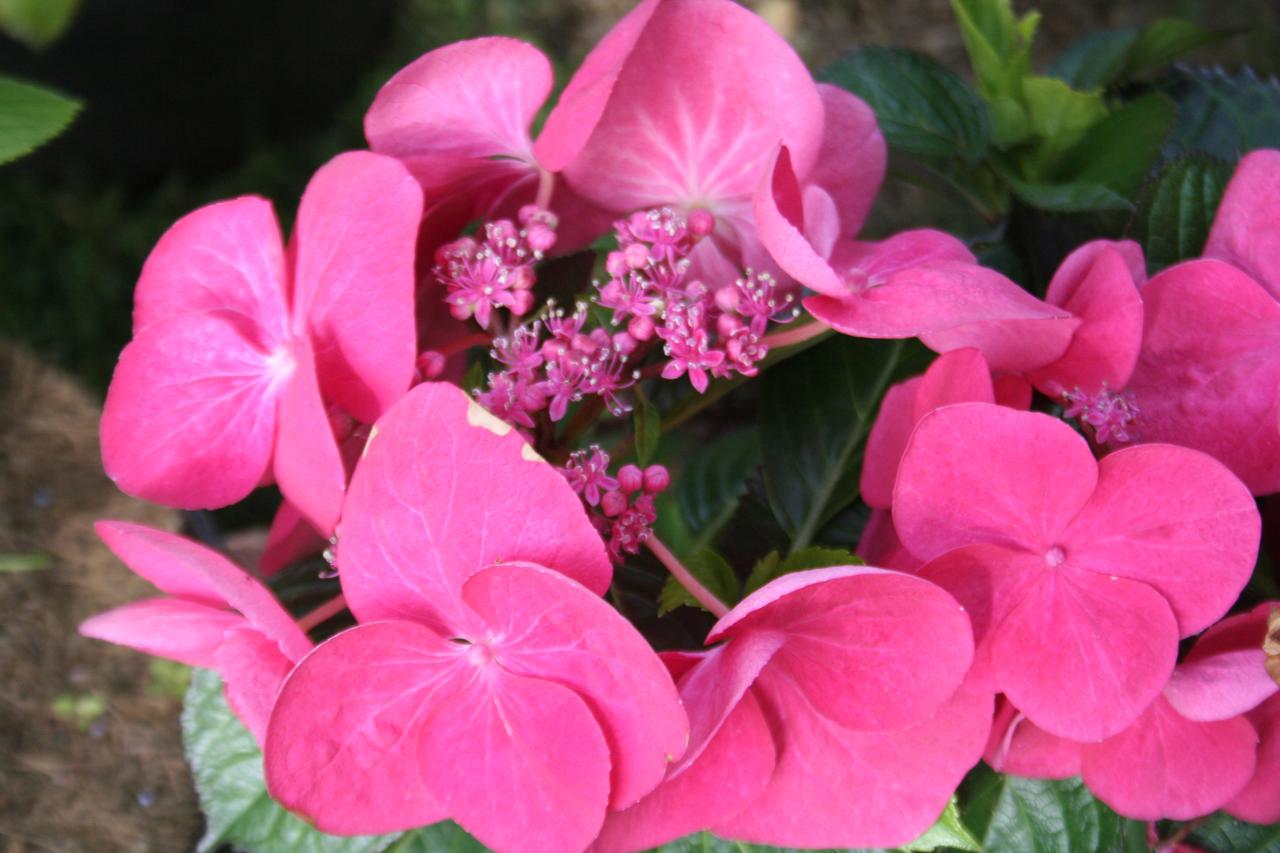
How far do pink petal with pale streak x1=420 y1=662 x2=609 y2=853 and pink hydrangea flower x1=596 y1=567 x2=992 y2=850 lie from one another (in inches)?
1.4

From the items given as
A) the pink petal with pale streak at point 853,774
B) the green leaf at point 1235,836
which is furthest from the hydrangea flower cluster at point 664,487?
the green leaf at point 1235,836

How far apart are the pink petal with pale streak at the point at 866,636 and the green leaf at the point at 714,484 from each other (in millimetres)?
479

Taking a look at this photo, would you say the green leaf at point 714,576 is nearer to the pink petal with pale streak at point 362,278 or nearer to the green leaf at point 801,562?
the green leaf at point 801,562

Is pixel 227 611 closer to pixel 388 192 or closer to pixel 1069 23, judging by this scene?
pixel 388 192

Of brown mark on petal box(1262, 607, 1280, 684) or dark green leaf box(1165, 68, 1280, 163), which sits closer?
brown mark on petal box(1262, 607, 1280, 684)

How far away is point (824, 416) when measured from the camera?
2.45 ft

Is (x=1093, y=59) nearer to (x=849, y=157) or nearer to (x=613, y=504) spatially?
(x=849, y=157)

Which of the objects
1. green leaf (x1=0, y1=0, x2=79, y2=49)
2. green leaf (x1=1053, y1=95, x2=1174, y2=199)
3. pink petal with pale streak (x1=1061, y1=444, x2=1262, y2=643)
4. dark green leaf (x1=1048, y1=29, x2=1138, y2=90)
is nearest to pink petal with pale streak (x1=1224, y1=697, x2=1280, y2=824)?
pink petal with pale streak (x1=1061, y1=444, x2=1262, y2=643)

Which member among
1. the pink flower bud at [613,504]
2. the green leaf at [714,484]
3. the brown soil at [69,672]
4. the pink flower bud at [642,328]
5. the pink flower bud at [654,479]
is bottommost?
the brown soil at [69,672]

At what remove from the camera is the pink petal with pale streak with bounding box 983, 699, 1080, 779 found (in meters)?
0.54

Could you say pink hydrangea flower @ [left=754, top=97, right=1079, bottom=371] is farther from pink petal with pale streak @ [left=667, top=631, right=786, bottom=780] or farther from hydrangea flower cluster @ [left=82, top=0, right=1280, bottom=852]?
pink petal with pale streak @ [left=667, top=631, right=786, bottom=780]

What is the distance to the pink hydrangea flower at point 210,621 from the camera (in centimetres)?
47

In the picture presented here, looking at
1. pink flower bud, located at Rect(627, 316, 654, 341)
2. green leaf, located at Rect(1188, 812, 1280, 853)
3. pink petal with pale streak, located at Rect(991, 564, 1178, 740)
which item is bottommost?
green leaf, located at Rect(1188, 812, 1280, 853)

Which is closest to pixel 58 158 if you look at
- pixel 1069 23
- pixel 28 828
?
pixel 28 828
